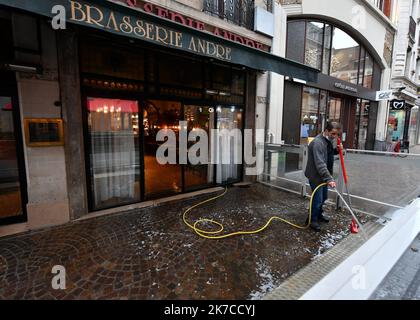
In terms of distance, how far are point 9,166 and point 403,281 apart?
5429mm

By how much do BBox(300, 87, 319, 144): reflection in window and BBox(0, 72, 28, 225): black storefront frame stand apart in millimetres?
8307

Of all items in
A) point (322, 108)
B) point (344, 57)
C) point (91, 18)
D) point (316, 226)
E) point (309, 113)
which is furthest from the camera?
point (344, 57)

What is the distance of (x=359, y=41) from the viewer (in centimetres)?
1082

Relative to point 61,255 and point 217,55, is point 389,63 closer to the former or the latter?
point 217,55

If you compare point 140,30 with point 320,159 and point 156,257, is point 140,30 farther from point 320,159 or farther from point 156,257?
point 320,159

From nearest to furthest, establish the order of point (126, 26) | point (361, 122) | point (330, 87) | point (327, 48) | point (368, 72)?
point (126, 26) → point (327, 48) → point (330, 87) → point (368, 72) → point (361, 122)

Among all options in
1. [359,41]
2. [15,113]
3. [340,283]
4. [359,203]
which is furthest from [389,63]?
[15,113]

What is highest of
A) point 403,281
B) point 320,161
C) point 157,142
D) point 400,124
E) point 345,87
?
point 345,87

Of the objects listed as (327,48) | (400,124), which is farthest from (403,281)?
(400,124)

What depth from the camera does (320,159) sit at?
3.51 meters

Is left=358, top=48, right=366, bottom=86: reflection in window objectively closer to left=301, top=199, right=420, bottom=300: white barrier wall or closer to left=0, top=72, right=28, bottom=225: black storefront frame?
left=301, top=199, right=420, bottom=300: white barrier wall

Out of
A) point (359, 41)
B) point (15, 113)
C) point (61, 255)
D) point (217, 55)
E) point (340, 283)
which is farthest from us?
point (359, 41)

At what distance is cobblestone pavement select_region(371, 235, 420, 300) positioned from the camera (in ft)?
4.06
